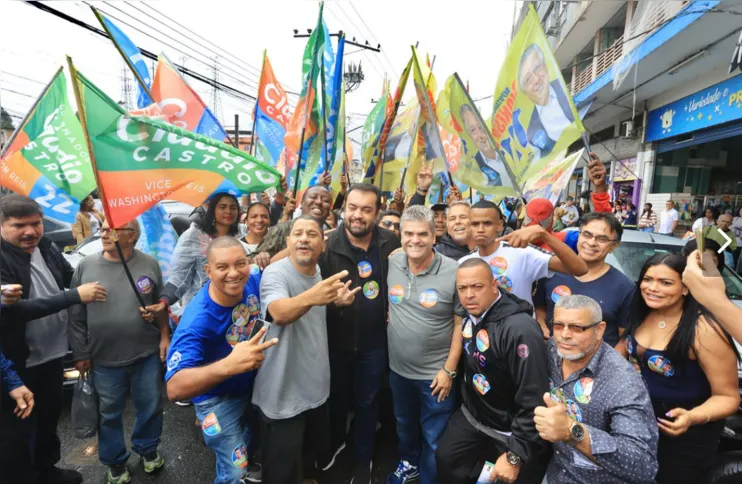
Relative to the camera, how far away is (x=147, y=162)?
117 inches

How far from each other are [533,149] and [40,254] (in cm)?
436

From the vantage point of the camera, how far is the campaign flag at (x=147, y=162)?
9.02 feet

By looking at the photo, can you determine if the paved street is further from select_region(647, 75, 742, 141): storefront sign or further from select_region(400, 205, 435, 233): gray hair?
select_region(647, 75, 742, 141): storefront sign

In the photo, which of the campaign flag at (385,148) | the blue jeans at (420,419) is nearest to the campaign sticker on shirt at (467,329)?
the blue jeans at (420,419)

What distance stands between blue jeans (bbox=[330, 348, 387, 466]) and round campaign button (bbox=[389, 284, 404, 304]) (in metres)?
0.43

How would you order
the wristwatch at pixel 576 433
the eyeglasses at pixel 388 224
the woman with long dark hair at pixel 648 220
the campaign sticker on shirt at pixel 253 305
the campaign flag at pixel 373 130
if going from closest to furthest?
the wristwatch at pixel 576 433 → the campaign sticker on shirt at pixel 253 305 → the eyeglasses at pixel 388 224 → the campaign flag at pixel 373 130 → the woman with long dark hair at pixel 648 220

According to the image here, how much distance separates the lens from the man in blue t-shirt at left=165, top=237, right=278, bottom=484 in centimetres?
214

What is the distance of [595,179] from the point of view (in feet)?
11.7

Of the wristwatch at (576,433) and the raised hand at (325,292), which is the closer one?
the wristwatch at (576,433)

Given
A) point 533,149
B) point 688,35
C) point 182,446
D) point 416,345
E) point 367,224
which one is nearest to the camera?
point 416,345

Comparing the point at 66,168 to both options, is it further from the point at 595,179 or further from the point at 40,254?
the point at 595,179

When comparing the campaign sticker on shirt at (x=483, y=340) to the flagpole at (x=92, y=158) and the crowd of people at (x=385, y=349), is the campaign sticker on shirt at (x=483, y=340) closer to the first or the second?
the crowd of people at (x=385, y=349)

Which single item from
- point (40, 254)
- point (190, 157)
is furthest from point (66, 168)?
point (190, 157)

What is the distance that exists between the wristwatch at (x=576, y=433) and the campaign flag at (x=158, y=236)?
3.47 m
